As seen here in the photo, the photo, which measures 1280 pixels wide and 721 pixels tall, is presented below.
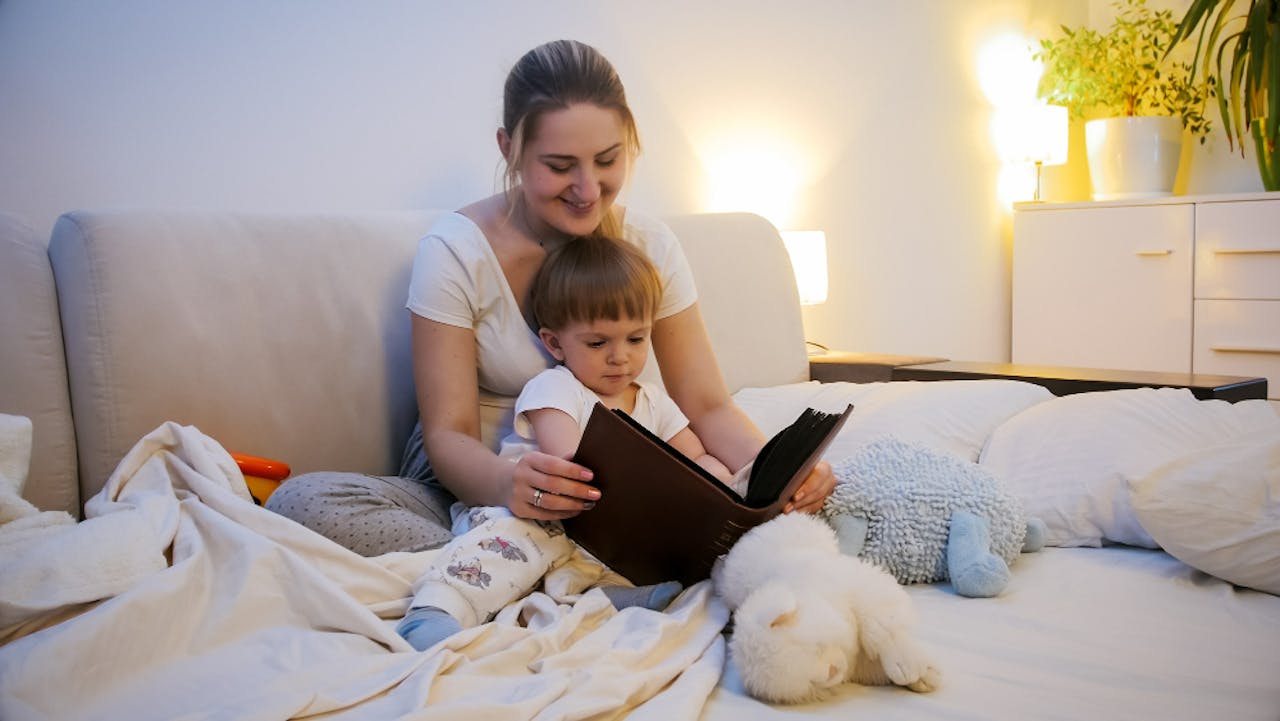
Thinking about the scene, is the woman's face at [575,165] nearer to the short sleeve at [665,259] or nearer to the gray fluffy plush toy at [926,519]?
the short sleeve at [665,259]

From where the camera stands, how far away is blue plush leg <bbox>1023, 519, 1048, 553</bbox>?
1.57 metres

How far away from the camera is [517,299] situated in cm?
166

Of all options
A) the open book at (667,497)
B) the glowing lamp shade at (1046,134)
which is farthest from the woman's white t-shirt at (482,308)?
the glowing lamp shade at (1046,134)

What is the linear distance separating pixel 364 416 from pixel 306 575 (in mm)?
555

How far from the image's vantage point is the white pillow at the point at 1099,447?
159cm

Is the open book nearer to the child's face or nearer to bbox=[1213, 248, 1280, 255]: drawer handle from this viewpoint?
the child's face

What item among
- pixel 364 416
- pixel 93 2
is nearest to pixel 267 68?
pixel 93 2

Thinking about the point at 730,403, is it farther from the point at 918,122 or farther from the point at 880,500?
the point at 918,122

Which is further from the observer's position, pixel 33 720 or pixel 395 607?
pixel 395 607

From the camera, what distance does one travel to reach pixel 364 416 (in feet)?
5.56

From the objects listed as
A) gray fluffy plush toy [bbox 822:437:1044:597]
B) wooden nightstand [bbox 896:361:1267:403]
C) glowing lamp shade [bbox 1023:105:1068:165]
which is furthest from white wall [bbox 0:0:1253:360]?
gray fluffy plush toy [bbox 822:437:1044:597]

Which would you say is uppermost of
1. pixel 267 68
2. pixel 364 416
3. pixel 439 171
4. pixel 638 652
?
pixel 267 68

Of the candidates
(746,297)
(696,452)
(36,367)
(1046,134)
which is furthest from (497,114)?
(1046,134)

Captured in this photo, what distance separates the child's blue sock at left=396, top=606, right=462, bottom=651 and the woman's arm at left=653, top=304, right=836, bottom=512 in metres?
0.61
